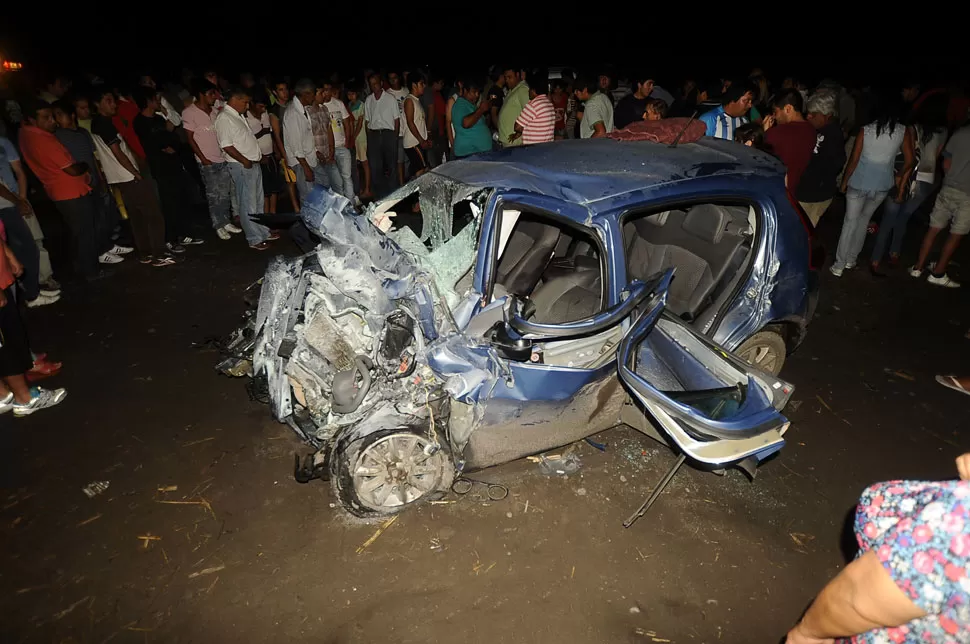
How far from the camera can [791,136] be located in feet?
17.6

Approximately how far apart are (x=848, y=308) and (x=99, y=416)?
727 cm

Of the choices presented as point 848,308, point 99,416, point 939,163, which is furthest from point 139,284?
point 939,163

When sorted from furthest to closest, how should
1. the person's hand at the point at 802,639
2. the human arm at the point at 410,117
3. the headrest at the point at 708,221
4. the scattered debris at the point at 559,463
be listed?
the human arm at the point at 410,117
the headrest at the point at 708,221
the scattered debris at the point at 559,463
the person's hand at the point at 802,639

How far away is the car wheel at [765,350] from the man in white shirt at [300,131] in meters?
6.08

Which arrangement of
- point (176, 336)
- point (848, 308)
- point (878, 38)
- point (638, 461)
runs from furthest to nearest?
1. point (878, 38)
2. point (848, 308)
3. point (176, 336)
4. point (638, 461)

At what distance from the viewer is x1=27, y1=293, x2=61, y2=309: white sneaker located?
594cm

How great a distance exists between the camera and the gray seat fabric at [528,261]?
4.05m

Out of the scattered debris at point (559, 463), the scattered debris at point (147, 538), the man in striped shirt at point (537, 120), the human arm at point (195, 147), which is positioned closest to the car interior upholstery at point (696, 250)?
the scattered debris at point (559, 463)

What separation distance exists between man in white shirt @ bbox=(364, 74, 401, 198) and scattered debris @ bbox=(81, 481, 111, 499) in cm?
618

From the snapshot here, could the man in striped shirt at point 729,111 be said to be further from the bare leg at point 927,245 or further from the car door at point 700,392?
the car door at point 700,392

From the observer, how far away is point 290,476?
3697 millimetres

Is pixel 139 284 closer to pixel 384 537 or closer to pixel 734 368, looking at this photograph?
pixel 384 537

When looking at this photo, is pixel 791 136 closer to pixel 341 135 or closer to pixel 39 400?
pixel 341 135

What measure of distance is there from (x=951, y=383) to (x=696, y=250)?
109 inches
